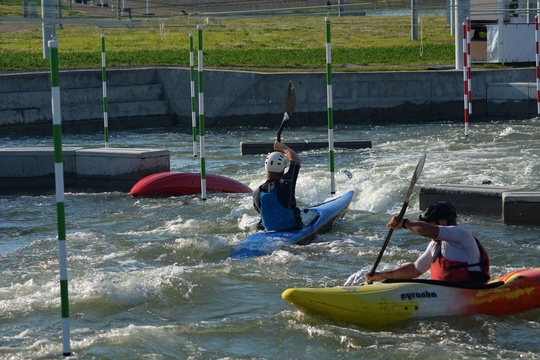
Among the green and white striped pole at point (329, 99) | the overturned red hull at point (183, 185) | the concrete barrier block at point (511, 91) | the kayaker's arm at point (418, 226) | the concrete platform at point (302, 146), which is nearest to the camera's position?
the kayaker's arm at point (418, 226)

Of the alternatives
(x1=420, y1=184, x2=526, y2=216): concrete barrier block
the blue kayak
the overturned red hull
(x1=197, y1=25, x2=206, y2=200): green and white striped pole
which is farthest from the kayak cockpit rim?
the overturned red hull

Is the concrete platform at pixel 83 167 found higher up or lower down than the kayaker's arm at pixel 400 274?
higher up

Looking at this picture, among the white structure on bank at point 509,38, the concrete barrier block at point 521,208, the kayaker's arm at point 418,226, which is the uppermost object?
the white structure on bank at point 509,38

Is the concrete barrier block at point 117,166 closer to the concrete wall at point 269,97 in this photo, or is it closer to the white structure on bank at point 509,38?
the concrete wall at point 269,97

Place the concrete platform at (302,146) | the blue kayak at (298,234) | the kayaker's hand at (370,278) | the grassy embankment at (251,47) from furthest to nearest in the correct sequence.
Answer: the grassy embankment at (251,47) → the concrete platform at (302,146) → the blue kayak at (298,234) → the kayaker's hand at (370,278)

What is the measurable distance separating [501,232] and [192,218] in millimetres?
3328

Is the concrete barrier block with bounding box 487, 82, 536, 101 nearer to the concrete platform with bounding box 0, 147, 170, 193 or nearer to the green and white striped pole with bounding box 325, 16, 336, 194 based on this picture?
the concrete platform with bounding box 0, 147, 170, 193

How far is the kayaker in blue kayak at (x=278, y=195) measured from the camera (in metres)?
9.27

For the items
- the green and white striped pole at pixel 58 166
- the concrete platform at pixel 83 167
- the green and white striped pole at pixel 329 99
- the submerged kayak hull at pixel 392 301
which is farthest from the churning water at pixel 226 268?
the green and white striped pole at pixel 58 166

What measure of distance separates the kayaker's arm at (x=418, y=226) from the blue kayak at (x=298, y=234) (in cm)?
221

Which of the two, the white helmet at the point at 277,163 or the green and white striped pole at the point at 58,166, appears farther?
the white helmet at the point at 277,163

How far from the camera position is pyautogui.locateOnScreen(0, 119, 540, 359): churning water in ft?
22.7

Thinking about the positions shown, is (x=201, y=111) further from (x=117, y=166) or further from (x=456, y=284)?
(x=456, y=284)

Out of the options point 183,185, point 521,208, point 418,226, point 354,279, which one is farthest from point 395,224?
point 183,185
